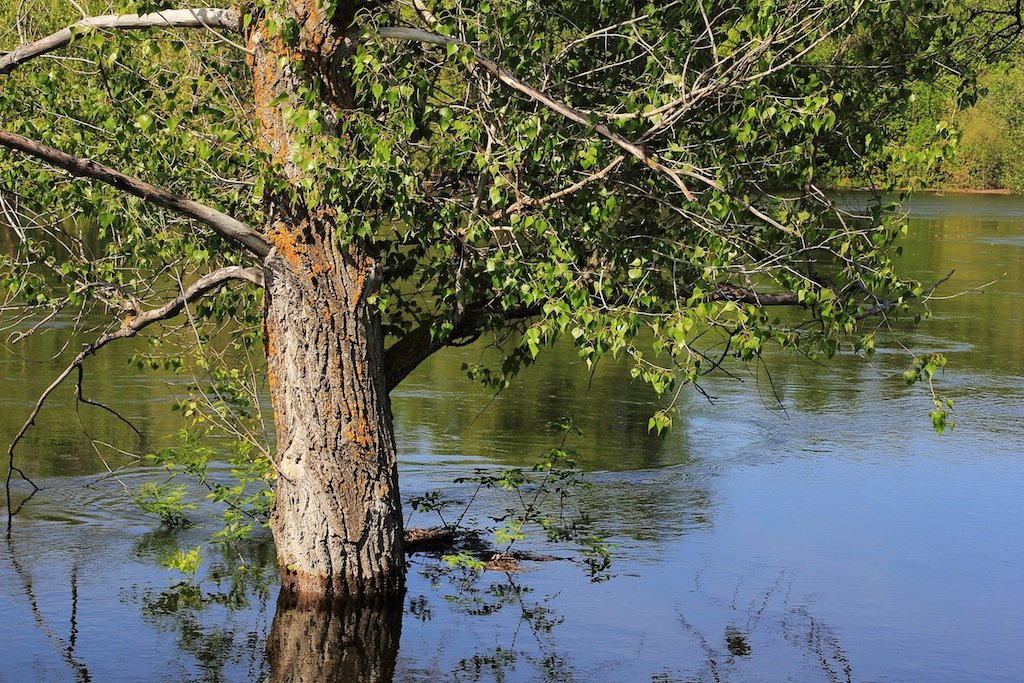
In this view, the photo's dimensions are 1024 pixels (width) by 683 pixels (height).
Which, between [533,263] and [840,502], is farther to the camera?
[840,502]

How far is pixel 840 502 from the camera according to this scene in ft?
45.9

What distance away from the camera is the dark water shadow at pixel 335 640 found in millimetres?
9109

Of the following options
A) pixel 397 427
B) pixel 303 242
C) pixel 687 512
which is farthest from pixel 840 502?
pixel 303 242

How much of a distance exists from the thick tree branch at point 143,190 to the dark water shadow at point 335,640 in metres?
2.49

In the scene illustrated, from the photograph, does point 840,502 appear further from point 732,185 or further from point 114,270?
point 114,270

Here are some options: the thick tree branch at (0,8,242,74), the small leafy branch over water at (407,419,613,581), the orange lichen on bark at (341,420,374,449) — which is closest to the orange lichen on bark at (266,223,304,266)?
the orange lichen on bark at (341,420,374,449)

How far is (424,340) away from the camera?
10883 millimetres

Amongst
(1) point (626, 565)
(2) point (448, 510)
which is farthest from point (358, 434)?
(2) point (448, 510)

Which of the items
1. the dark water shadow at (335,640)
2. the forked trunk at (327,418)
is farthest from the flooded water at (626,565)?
the forked trunk at (327,418)

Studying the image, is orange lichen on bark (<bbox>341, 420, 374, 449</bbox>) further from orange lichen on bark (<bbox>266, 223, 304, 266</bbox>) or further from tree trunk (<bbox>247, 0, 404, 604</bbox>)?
orange lichen on bark (<bbox>266, 223, 304, 266</bbox>)

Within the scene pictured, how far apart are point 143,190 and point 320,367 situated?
1660 mm

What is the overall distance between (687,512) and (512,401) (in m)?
5.63

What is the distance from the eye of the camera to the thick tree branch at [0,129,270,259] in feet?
28.9

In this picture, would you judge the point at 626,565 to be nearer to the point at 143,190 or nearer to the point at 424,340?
the point at 424,340
